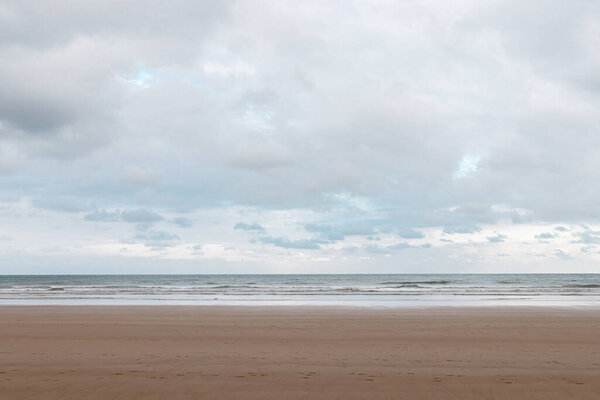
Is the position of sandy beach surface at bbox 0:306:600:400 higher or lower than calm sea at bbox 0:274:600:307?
higher

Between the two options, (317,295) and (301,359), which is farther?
(317,295)

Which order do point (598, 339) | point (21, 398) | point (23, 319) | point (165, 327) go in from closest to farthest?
1. point (21, 398)
2. point (598, 339)
3. point (165, 327)
4. point (23, 319)

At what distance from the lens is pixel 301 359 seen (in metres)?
9.84

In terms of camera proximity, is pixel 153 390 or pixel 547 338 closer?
pixel 153 390

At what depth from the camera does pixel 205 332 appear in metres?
14.2

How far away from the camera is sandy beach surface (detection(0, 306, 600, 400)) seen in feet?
24.2

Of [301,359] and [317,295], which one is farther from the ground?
[301,359]

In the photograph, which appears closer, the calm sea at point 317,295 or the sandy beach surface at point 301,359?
the sandy beach surface at point 301,359

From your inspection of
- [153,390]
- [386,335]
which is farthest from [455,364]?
[153,390]

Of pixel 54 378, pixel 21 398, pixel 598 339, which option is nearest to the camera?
pixel 21 398

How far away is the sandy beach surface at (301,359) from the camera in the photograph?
7.39 m

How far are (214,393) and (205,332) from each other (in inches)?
284

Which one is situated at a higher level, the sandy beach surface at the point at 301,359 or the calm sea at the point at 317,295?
the sandy beach surface at the point at 301,359

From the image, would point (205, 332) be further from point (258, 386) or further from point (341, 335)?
point (258, 386)
